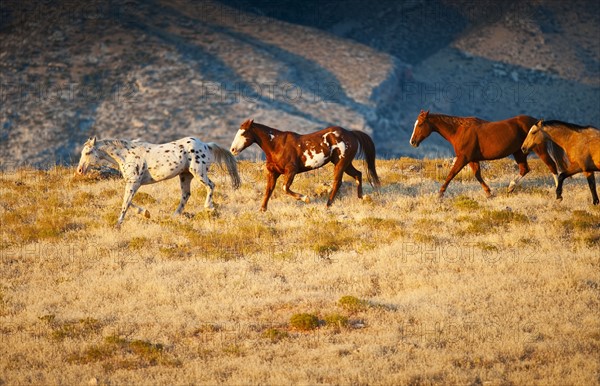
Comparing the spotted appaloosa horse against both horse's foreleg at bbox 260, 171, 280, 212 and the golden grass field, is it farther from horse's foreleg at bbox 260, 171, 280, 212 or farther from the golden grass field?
horse's foreleg at bbox 260, 171, 280, 212

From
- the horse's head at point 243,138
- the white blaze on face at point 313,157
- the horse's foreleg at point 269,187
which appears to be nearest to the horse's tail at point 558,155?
the white blaze on face at point 313,157

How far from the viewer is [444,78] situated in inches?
4126

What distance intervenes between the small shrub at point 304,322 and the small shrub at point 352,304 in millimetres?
874

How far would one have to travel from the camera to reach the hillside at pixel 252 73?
270 feet

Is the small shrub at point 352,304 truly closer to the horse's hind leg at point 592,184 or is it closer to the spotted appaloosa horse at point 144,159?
the spotted appaloosa horse at point 144,159

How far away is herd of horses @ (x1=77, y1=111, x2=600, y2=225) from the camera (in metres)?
21.0

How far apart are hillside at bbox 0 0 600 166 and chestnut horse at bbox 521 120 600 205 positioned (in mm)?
52888

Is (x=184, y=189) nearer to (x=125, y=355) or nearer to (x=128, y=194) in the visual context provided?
(x=128, y=194)

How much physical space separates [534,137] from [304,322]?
977cm

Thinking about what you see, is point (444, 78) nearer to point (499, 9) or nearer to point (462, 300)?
point (499, 9)

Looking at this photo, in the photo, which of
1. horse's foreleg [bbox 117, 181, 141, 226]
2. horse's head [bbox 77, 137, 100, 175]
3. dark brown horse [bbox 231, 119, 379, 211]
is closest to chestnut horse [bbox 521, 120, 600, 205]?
dark brown horse [bbox 231, 119, 379, 211]

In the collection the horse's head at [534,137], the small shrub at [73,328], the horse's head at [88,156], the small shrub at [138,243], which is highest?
the horse's head at [534,137]

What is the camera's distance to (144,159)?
21266 mm

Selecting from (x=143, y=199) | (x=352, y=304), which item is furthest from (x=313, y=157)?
(x=352, y=304)
